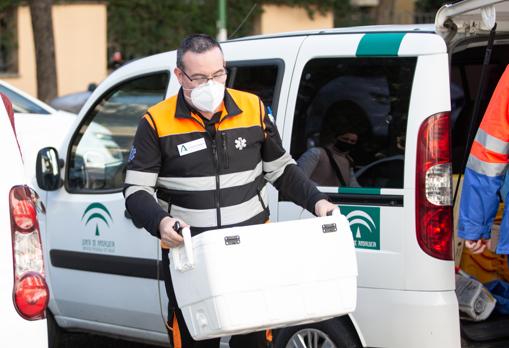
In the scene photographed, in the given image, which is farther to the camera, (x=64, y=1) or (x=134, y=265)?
(x=64, y=1)

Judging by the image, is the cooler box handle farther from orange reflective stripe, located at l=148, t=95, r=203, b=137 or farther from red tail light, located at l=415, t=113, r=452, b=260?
red tail light, located at l=415, t=113, r=452, b=260

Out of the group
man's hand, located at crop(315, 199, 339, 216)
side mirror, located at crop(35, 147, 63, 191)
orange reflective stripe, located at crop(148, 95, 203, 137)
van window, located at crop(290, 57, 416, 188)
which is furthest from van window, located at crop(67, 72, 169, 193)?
man's hand, located at crop(315, 199, 339, 216)

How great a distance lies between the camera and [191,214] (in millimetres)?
3992

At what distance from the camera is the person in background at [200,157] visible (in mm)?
3877

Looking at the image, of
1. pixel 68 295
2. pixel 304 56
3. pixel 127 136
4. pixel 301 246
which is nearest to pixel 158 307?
pixel 68 295

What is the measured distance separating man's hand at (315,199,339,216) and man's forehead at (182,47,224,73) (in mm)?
647

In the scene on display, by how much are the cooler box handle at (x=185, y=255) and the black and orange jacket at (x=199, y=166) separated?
0.25 m

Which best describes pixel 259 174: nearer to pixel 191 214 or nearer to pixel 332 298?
pixel 191 214

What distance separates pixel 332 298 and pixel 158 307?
1860 mm

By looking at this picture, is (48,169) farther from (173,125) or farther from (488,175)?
(488,175)

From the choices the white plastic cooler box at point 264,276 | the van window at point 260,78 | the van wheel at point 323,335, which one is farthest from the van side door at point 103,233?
the white plastic cooler box at point 264,276

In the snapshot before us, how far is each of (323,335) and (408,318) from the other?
17.6 inches

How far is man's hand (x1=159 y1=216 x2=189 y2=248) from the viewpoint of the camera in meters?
3.62

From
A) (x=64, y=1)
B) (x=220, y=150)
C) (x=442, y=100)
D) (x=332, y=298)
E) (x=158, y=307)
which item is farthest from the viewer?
(x=64, y=1)
